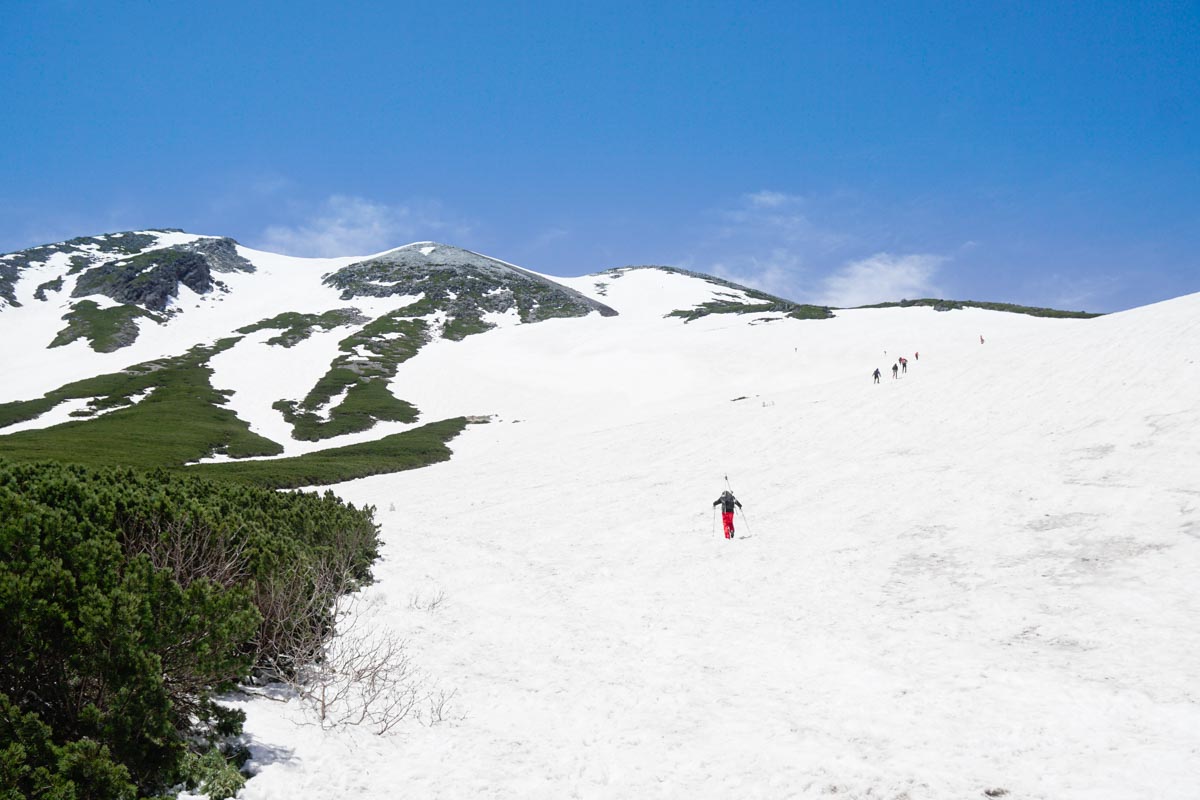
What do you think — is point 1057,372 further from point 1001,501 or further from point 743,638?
point 743,638

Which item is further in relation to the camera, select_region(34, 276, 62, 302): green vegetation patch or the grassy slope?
select_region(34, 276, 62, 302): green vegetation patch

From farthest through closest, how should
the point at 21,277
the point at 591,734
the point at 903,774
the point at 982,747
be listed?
1. the point at 21,277
2. the point at 591,734
3. the point at 982,747
4. the point at 903,774

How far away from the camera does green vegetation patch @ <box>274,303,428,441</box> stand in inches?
2648

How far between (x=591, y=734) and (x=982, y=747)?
517 centimetres

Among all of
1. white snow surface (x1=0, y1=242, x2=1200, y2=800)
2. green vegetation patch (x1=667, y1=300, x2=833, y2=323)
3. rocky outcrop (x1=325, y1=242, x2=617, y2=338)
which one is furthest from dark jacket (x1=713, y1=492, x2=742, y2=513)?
rocky outcrop (x1=325, y1=242, x2=617, y2=338)

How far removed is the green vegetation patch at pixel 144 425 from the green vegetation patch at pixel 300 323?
64.1 feet

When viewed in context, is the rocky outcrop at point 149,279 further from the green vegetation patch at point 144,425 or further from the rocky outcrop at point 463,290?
the green vegetation patch at point 144,425

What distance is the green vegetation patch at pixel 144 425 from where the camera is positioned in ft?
138

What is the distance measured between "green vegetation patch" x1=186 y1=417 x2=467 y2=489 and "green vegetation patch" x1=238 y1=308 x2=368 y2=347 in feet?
215

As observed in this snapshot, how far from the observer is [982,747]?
27.7 ft

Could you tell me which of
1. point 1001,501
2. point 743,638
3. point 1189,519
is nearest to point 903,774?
point 743,638

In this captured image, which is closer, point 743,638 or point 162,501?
point 162,501

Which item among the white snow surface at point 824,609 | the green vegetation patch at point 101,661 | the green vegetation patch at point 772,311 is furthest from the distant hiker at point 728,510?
the green vegetation patch at point 772,311

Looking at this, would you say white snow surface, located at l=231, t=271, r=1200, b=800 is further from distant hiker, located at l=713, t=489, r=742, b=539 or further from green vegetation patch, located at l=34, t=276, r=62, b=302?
green vegetation patch, located at l=34, t=276, r=62, b=302
